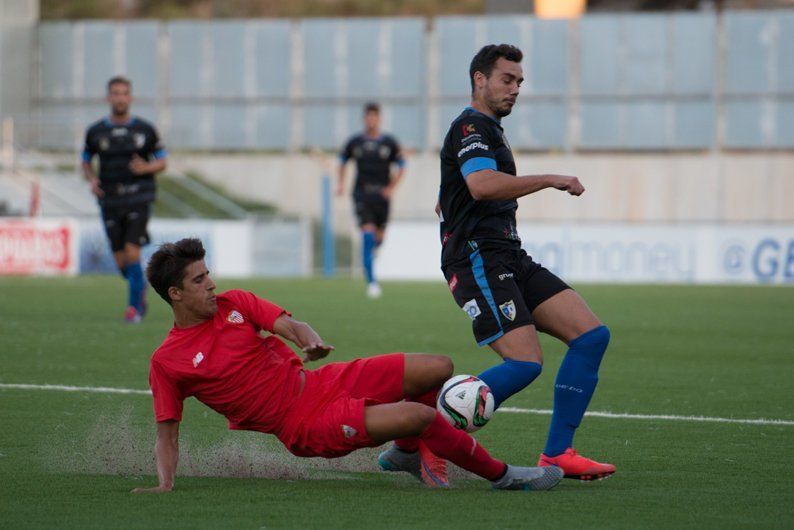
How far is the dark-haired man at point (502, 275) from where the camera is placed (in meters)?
6.09

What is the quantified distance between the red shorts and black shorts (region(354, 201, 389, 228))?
1423cm

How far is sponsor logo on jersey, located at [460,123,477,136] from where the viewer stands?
6.20m

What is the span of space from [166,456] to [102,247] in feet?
71.2

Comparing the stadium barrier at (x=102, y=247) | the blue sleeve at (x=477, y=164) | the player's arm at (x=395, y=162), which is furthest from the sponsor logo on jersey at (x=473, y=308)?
the stadium barrier at (x=102, y=247)

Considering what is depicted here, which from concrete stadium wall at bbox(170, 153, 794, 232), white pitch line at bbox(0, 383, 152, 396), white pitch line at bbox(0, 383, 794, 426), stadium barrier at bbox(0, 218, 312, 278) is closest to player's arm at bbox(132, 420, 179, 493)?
white pitch line at bbox(0, 383, 794, 426)

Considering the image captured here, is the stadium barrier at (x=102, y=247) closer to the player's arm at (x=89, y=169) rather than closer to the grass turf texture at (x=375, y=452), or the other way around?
the player's arm at (x=89, y=169)

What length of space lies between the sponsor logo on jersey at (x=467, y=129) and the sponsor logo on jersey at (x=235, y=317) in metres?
1.31

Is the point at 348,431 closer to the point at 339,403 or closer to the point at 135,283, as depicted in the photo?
the point at 339,403

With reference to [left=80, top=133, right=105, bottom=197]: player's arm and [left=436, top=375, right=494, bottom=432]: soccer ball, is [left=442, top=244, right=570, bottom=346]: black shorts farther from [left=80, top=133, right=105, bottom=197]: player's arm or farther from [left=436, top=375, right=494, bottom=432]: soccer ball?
[left=80, top=133, right=105, bottom=197]: player's arm

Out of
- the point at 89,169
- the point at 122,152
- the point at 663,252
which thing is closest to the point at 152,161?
the point at 122,152

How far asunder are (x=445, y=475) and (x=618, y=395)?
338cm

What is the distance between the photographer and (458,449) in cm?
571

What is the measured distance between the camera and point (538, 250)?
24.8 meters

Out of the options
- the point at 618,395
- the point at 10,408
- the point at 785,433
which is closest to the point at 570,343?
the point at 785,433
